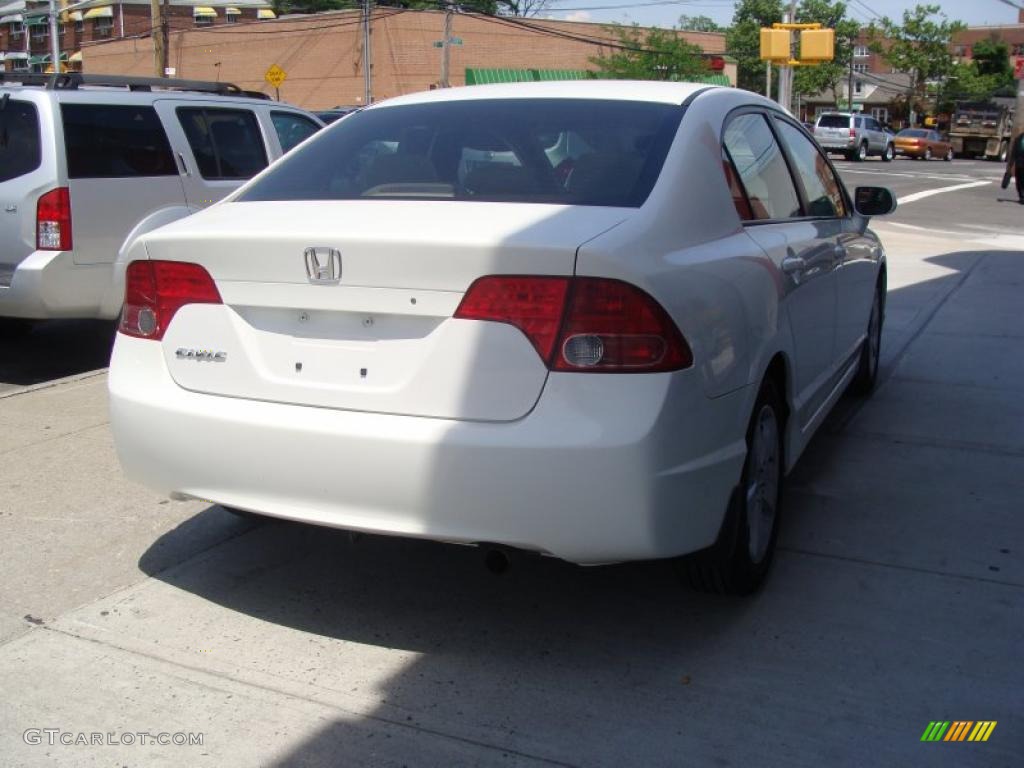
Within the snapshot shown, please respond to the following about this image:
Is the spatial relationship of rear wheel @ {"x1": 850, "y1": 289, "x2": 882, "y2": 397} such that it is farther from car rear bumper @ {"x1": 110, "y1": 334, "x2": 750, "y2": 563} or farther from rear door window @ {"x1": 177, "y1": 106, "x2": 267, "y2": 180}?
rear door window @ {"x1": 177, "y1": 106, "x2": 267, "y2": 180}

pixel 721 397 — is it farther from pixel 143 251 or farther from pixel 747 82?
pixel 747 82

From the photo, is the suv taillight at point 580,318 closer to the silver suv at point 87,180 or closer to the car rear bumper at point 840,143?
the silver suv at point 87,180

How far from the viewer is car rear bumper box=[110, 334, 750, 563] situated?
321 cm

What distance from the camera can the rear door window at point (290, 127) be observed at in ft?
31.6

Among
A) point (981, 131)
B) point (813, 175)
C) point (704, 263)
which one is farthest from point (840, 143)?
point (704, 263)

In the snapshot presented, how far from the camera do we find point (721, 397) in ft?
11.5

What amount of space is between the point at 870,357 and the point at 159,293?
4531 mm

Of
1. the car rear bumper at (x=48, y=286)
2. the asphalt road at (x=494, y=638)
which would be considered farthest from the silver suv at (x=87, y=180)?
the asphalt road at (x=494, y=638)

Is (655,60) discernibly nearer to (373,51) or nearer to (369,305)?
(373,51)

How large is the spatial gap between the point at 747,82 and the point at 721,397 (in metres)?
92.5

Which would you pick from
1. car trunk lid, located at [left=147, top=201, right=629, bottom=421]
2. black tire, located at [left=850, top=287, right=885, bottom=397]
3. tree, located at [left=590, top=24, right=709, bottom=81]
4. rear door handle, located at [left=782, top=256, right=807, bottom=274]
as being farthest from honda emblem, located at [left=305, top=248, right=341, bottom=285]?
tree, located at [left=590, top=24, right=709, bottom=81]

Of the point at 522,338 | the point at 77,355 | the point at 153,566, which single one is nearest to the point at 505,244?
the point at 522,338

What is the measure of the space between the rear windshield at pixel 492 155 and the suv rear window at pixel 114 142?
3723 mm

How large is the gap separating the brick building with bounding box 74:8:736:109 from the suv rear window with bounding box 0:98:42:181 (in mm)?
42787
